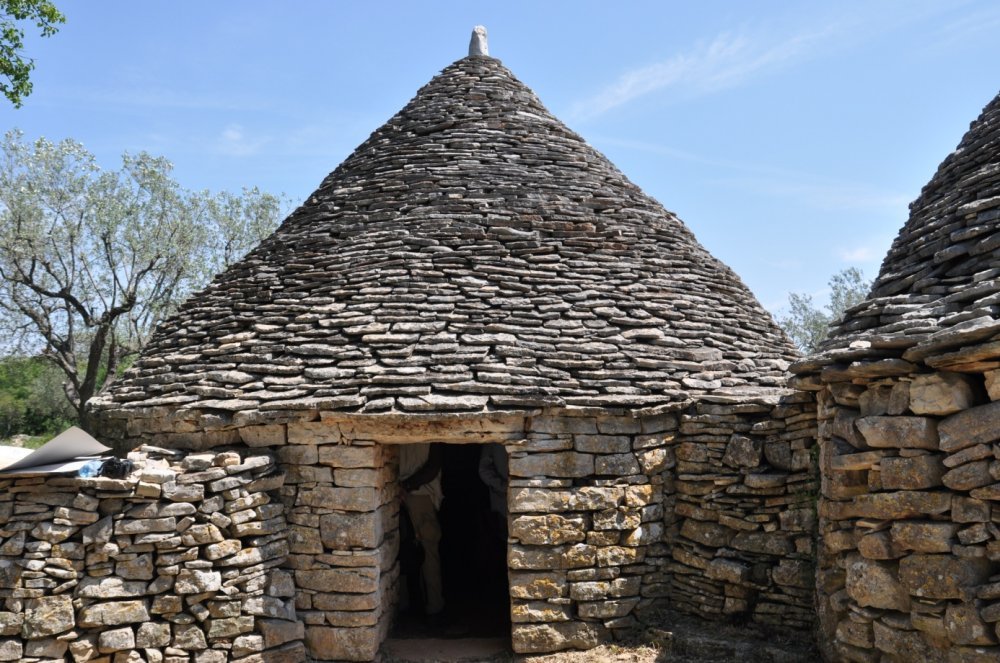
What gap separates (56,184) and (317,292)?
42.6 ft

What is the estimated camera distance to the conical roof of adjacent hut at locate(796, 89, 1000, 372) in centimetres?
423

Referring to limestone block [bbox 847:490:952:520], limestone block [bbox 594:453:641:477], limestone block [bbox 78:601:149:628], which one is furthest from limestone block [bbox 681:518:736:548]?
limestone block [bbox 78:601:149:628]

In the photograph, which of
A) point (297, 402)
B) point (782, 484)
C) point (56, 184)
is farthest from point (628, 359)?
point (56, 184)

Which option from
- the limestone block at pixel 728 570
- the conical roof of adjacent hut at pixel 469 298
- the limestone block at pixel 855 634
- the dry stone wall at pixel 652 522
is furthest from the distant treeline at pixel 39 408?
the limestone block at pixel 855 634

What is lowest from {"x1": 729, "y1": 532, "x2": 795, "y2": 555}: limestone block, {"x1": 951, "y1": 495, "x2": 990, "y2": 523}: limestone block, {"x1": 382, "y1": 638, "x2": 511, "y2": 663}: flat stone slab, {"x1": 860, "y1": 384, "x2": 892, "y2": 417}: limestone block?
{"x1": 382, "y1": 638, "x2": 511, "y2": 663}: flat stone slab

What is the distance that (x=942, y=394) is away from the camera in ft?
13.6

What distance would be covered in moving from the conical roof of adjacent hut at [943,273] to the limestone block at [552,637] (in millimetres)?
2475

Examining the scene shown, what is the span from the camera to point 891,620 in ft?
14.4

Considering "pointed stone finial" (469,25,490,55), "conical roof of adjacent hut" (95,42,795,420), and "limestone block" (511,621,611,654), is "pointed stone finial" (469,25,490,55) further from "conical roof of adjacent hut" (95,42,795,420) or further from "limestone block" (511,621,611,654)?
"limestone block" (511,621,611,654)

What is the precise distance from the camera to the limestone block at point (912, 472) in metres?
4.21

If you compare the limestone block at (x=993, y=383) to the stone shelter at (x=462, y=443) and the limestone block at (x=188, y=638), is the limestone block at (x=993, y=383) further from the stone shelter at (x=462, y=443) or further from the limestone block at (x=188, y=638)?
the limestone block at (x=188, y=638)

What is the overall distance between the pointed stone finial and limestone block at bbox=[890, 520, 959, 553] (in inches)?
284

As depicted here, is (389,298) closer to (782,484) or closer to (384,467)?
(384,467)

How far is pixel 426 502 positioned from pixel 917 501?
430 cm
